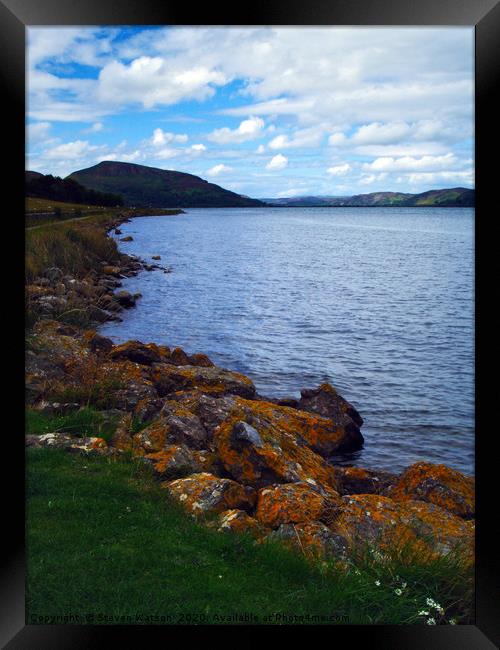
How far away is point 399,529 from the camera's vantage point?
5754 millimetres

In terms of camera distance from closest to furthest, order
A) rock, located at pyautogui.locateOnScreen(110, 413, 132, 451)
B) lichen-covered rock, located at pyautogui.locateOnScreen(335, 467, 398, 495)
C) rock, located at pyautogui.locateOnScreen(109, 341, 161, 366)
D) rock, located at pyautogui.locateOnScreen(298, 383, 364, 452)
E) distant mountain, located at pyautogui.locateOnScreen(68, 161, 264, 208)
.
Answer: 1. rock, located at pyautogui.locateOnScreen(110, 413, 132, 451)
2. lichen-covered rock, located at pyautogui.locateOnScreen(335, 467, 398, 495)
3. rock, located at pyautogui.locateOnScreen(298, 383, 364, 452)
4. distant mountain, located at pyautogui.locateOnScreen(68, 161, 264, 208)
5. rock, located at pyautogui.locateOnScreen(109, 341, 161, 366)

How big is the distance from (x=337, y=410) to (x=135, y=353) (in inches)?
122

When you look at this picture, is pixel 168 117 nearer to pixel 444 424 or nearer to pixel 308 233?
pixel 308 233

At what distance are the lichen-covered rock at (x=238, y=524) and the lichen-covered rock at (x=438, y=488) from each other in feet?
6.92

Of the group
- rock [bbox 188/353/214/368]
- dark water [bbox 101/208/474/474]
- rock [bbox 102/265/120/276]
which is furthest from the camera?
rock [bbox 102/265/120/276]

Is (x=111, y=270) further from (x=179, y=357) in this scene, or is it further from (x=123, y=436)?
(x=123, y=436)

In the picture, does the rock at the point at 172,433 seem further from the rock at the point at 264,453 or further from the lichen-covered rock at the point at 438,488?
the lichen-covered rock at the point at 438,488

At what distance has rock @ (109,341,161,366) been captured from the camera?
909 cm

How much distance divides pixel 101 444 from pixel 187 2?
4.42m

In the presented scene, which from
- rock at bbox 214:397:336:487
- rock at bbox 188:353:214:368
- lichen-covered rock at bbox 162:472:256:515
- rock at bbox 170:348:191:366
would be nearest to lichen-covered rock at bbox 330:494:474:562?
rock at bbox 214:397:336:487

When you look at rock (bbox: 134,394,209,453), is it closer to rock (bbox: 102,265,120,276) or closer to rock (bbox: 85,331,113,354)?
rock (bbox: 85,331,113,354)

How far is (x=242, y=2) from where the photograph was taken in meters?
5.40

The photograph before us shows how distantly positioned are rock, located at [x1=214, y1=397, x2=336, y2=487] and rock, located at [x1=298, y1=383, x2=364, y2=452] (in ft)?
2.82
